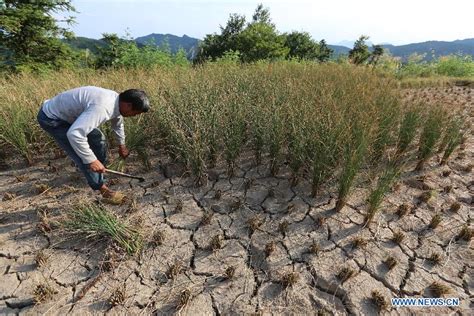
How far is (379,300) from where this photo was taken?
83.3 inches

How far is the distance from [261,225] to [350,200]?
112 centimetres

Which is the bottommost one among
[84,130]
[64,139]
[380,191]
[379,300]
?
[379,300]

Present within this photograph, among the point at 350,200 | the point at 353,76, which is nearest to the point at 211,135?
the point at 350,200

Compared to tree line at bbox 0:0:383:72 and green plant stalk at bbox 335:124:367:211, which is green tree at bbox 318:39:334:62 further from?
green plant stalk at bbox 335:124:367:211

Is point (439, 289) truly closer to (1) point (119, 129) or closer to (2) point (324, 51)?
(1) point (119, 129)

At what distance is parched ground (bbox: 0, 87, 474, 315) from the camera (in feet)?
7.02

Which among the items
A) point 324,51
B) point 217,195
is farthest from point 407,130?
point 324,51

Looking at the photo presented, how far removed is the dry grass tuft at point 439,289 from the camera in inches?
86.4

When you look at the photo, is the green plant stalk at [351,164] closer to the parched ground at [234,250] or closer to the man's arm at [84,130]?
the parched ground at [234,250]

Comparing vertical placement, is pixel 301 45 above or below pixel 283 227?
above

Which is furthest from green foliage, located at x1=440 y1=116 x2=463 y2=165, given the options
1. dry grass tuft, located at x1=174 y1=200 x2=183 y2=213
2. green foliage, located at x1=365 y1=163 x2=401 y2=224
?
dry grass tuft, located at x1=174 y1=200 x2=183 y2=213

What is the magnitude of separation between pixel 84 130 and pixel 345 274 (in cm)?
259

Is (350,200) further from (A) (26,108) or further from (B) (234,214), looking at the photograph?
(A) (26,108)

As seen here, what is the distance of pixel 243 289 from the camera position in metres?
2.22
